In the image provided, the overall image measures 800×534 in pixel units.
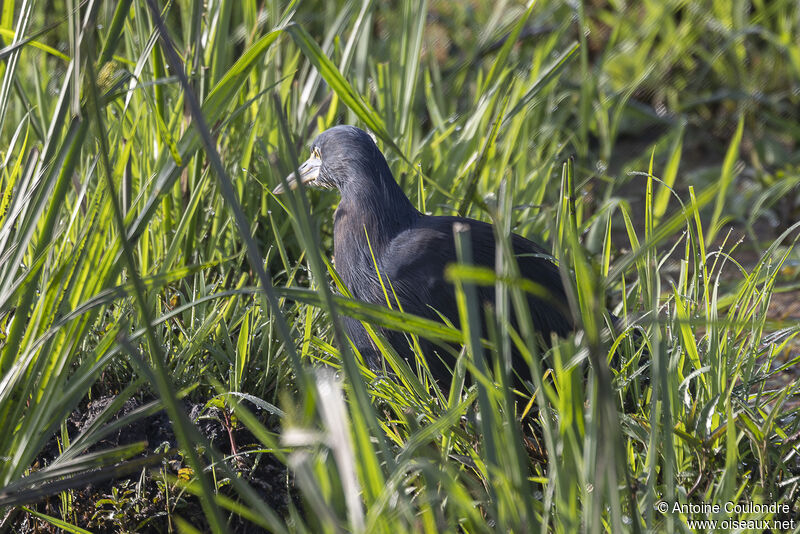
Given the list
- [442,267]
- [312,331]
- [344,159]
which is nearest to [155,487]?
[312,331]

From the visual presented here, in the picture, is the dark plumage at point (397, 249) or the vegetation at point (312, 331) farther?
the dark plumage at point (397, 249)

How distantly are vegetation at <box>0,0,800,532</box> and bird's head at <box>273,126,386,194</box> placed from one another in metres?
0.13

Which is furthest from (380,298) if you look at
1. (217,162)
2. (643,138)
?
(643,138)

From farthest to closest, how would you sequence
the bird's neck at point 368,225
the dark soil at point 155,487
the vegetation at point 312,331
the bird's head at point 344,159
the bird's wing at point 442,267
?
the bird's head at point 344,159 → the bird's neck at point 368,225 → the bird's wing at point 442,267 → the dark soil at point 155,487 → the vegetation at point 312,331

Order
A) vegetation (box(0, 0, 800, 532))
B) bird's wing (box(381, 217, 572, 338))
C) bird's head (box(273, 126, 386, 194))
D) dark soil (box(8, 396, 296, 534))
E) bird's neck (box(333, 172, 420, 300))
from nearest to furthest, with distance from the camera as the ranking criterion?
vegetation (box(0, 0, 800, 532))
dark soil (box(8, 396, 296, 534))
bird's wing (box(381, 217, 572, 338))
bird's neck (box(333, 172, 420, 300))
bird's head (box(273, 126, 386, 194))

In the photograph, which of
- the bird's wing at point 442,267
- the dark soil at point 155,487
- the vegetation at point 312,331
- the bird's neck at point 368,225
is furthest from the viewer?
the bird's neck at point 368,225

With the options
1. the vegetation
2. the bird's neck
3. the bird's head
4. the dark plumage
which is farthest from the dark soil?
the bird's head

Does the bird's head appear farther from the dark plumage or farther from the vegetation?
the vegetation

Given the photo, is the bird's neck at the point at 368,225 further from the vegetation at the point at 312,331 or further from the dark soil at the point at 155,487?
the dark soil at the point at 155,487

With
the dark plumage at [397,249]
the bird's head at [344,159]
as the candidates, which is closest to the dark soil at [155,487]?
the dark plumage at [397,249]

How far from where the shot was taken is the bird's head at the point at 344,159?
184 centimetres

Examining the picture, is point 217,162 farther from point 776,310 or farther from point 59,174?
point 776,310

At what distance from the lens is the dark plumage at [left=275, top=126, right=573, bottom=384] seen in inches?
63.5

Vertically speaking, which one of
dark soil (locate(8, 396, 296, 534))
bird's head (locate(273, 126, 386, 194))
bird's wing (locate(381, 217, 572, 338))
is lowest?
dark soil (locate(8, 396, 296, 534))
